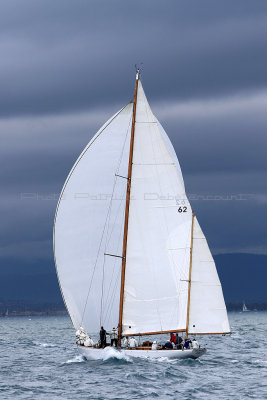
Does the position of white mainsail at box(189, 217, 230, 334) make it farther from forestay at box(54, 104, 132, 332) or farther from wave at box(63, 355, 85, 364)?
wave at box(63, 355, 85, 364)

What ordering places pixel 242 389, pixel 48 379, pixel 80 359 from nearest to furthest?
pixel 242 389 < pixel 48 379 < pixel 80 359

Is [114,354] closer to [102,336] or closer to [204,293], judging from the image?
[102,336]

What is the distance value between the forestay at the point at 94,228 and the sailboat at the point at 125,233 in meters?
0.06

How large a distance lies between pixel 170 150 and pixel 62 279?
1165 centimetres

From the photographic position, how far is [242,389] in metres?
48.6

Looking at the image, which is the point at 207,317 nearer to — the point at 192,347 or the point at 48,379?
the point at 192,347

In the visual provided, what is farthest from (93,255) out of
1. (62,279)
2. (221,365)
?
(221,365)

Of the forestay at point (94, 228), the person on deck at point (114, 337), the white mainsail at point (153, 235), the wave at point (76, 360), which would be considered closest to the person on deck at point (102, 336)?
the person on deck at point (114, 337)

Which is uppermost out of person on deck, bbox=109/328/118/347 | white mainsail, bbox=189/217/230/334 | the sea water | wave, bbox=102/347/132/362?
white mainsail, bbox=189/217/230/334

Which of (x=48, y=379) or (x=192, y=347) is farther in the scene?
(x=192, y=347)

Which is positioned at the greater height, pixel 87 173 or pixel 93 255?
pixel 87 173

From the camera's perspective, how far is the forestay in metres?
57.1

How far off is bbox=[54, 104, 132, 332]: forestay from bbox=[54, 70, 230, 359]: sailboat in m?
0.06

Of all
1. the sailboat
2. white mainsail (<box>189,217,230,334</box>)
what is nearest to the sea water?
the sailboat
